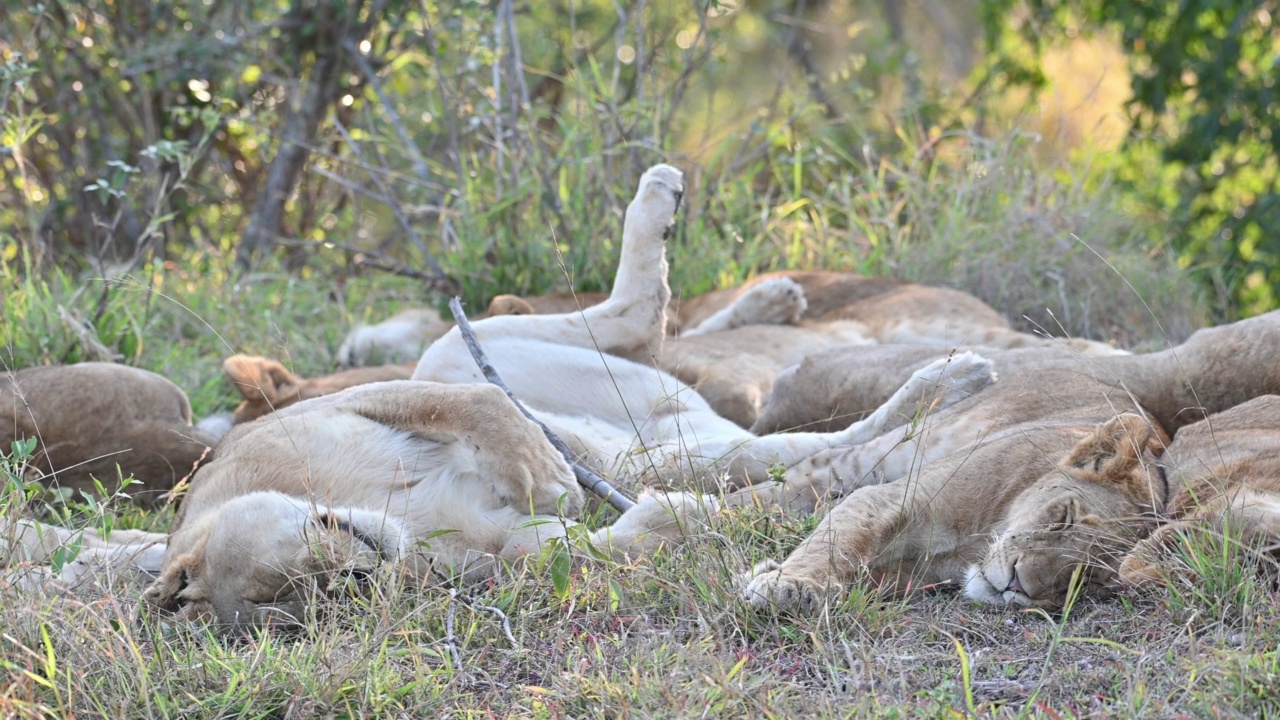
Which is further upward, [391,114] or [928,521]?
[391,114]

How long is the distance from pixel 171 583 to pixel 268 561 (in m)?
0.26

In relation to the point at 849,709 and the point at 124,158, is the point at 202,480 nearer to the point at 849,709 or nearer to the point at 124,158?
the point at 849,709

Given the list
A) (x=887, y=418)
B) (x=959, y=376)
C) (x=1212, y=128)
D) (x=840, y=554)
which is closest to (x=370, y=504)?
(x=840, y=554)

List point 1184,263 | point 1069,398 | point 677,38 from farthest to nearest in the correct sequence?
point 677,38
point 1184,263
point 1069,398

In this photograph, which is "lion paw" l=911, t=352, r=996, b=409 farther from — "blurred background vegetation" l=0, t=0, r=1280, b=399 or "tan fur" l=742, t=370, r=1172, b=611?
"blurred background vegetation" l=0, t=0, r=1280, b=399

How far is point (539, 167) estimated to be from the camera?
6.12 meters

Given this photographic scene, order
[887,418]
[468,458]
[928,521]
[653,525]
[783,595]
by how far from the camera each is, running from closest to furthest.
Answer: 1. [783,595]
2. [928,521]
3. [653,525]
4. [468,458]
5. [887,418]

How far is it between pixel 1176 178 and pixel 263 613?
264 inches

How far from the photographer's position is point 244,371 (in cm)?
455

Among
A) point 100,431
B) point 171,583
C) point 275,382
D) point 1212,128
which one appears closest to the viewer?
point 171,583

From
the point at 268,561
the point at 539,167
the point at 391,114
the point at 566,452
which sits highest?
the point at 391,114

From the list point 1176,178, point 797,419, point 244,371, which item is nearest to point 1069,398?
point 797,419

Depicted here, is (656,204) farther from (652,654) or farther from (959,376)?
(652,654)

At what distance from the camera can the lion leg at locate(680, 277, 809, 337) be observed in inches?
207
